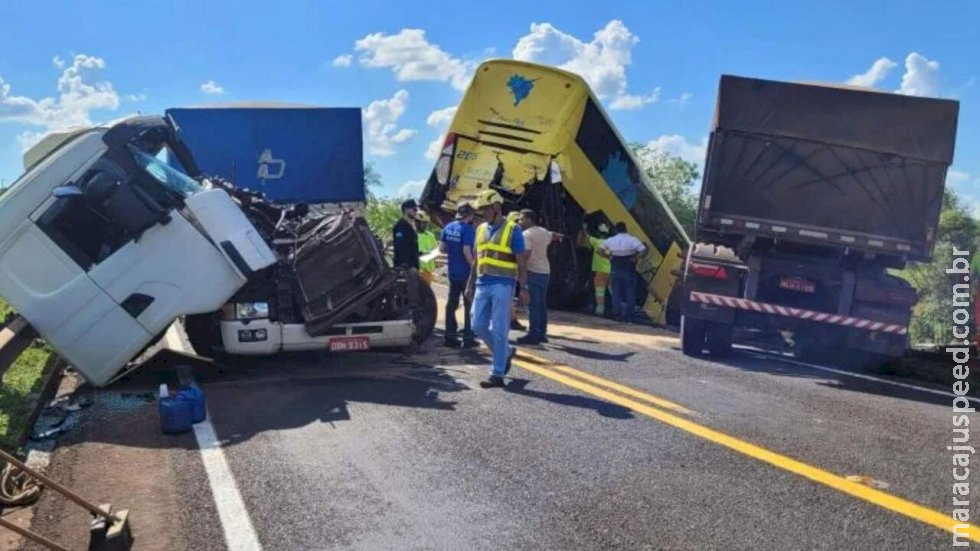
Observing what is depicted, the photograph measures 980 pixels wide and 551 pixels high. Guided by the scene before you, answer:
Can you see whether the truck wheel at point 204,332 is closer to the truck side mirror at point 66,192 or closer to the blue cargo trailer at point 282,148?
the truck side mirror at point 66,192

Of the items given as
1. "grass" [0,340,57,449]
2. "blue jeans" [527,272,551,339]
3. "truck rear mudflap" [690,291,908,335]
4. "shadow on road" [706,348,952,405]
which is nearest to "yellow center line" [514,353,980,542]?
"shadow on road" [706,348,952,405]

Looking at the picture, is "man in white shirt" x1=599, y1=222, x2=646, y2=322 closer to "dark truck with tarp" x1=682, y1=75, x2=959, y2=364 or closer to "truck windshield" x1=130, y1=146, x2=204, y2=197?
"dark truck with tarp" x1=682, y1=75, x2=959, y2=364

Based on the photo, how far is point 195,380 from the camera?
7039mm

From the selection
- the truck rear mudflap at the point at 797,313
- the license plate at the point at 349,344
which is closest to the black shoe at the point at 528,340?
the truck rear mudflap at the point at 797,313

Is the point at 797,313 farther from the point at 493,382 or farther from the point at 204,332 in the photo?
the point at 204,332

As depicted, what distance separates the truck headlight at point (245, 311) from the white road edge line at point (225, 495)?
1.26 meters

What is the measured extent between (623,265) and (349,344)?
595 cm

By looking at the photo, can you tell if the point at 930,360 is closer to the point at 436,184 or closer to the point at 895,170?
the point at 895,170

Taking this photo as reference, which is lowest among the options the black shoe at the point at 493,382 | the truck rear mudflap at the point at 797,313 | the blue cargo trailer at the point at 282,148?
the black shoe at the point at 493,382

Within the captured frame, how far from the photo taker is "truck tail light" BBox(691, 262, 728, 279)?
28.3ft

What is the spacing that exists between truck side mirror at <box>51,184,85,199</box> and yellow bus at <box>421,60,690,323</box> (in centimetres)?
664

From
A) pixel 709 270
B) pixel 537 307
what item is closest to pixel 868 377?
pixel 709 270

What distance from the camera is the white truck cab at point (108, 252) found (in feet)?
20.0

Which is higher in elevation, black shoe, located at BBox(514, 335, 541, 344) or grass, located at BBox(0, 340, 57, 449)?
black shoe, located at BBox(514, 335, 541, 344)
